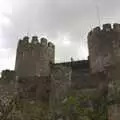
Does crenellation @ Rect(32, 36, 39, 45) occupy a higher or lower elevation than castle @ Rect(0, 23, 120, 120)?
higher

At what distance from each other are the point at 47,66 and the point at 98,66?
19.7ft

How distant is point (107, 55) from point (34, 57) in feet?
24.1

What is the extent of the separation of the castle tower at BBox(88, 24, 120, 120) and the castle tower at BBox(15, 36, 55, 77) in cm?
479

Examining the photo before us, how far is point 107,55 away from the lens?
2098 cm

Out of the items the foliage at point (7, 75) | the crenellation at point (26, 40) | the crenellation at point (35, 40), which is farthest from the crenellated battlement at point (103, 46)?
the foliage at point (7, 75)

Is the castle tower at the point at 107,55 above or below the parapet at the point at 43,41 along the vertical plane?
below

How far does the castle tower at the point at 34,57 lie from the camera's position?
25.0 metres

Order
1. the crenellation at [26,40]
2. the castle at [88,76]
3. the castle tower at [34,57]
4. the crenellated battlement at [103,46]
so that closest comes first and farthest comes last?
the castle at [88,76]
the crenellated battlement at [103,46]
the castle tower at [34,57]
the crenellation at [26,40]

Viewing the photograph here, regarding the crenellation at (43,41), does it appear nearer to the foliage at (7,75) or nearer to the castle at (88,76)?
the castle at (88,76)

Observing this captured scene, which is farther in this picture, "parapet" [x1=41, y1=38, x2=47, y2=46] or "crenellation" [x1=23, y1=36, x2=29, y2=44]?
"crenellation" [x1=23, y1=36, x2=29, y2=44]

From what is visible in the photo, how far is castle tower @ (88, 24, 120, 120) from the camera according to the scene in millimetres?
18688

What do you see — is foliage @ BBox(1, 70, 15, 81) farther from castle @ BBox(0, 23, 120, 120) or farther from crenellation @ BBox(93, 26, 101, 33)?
crenellation @ BBox(93, 26, 101, 33)

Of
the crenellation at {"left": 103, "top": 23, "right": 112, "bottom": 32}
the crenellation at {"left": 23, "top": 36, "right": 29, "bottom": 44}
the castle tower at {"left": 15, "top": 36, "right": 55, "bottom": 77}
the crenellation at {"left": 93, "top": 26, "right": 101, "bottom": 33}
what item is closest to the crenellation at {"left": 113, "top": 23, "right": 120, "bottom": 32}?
the crenellation at {"left": 103, "top": 23, "right": 112, "bottom": 32}

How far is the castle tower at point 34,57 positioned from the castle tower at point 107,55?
4786 millimetres
